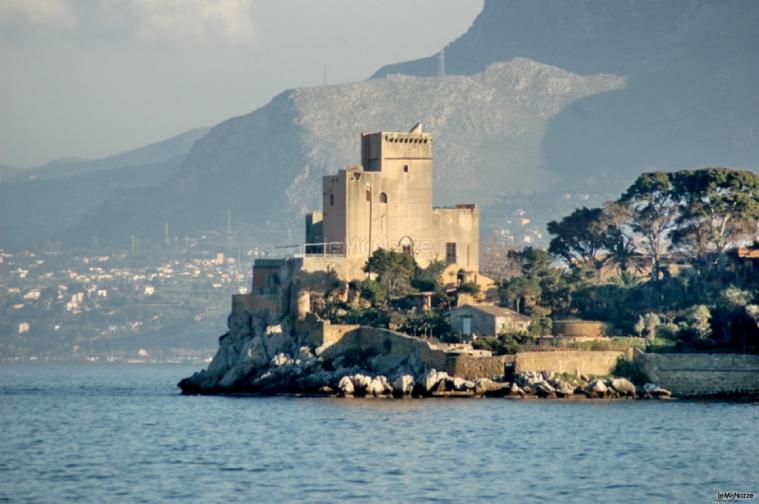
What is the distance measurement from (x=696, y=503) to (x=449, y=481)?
701cm

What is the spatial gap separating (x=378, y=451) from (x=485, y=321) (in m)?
22.6

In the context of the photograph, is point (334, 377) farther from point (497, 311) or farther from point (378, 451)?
point (378, 451)

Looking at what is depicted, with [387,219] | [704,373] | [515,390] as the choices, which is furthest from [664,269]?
[515,390]

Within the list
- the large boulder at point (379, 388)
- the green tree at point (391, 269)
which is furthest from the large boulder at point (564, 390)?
the green tree at point (391, 269)

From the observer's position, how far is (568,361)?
76312 millimetres

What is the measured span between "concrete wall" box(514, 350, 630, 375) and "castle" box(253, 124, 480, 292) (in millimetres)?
12425

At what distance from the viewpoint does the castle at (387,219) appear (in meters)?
87.2

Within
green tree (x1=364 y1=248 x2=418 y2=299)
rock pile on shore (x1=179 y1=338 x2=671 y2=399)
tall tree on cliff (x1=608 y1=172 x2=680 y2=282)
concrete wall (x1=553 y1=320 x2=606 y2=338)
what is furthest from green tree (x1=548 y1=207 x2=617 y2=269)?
rock pile on shore (x1=179 y1=338 x2=671 y2=399)

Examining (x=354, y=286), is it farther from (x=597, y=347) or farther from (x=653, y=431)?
(x=653, y=431)

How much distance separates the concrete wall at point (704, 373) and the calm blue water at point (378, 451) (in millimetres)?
1930

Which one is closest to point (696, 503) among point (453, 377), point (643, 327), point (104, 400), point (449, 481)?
point (449, 481)

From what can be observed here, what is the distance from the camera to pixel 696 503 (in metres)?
48.2

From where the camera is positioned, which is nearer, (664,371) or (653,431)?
(653,431)

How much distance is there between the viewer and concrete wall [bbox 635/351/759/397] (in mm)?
76500
